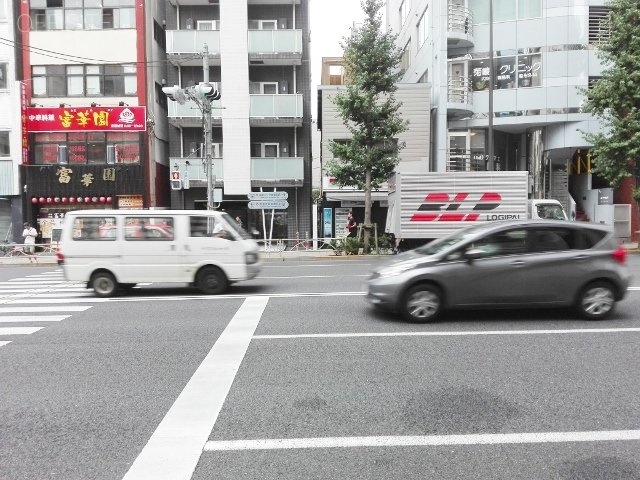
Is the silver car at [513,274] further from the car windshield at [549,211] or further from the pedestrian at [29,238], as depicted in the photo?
the pedestrian at [29,238]

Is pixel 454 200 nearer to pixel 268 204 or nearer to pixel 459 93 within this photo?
pixel 268 204

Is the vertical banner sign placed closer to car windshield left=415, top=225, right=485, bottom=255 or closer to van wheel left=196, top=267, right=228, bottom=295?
van wheel left=196, top=267, right=228, bottom=295

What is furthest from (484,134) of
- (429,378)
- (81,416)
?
(81,416)

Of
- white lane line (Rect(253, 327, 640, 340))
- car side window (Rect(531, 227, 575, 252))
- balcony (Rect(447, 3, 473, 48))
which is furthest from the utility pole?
balcony (Rect(447, 3, 473, 48))

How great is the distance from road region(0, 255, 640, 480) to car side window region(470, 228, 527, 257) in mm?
1088

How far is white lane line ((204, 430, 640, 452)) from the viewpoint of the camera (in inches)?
150

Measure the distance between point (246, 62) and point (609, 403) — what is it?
25.1 metres

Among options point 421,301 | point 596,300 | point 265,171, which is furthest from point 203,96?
point 596,300

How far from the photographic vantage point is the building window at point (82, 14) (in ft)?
87.2

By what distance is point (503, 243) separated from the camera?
7.87 meters

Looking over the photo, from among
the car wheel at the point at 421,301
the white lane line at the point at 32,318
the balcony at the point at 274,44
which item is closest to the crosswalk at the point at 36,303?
the white lane line at the point at 32,318

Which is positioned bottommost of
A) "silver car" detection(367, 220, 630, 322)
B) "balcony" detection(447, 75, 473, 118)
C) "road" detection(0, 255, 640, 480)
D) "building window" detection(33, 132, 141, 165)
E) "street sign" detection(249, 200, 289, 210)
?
"road" detection(0, 255, 640, 480)

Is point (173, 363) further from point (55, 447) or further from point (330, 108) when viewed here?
point (330, 108)

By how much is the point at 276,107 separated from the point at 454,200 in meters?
11.6
